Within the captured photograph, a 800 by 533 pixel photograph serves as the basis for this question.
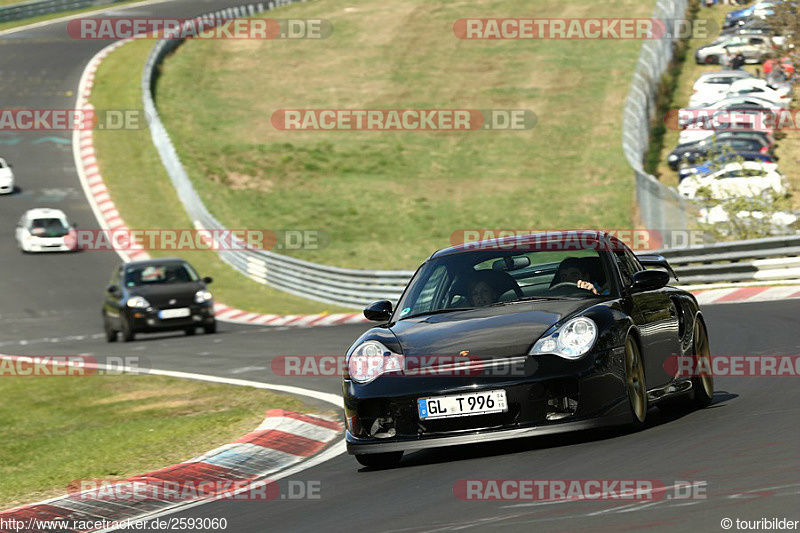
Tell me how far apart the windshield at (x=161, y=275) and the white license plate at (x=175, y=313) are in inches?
34.2

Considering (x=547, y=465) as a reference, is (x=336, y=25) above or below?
above

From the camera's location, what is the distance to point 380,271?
27.4 metres

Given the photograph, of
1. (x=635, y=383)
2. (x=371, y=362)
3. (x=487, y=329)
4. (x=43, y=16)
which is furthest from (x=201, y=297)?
(x=43, y=16)

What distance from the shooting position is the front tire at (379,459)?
832 cm

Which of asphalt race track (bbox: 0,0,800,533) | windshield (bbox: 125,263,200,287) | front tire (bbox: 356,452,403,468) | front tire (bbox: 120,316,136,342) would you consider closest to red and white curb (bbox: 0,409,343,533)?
asphalt race track (bbox: 0,0,800,533)

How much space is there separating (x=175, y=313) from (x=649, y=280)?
16266mm

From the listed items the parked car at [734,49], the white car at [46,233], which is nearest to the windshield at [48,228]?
the white car at [46,233]

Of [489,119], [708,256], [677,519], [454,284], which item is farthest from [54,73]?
[677,519]

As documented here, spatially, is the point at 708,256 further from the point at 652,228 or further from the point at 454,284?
the point at 454,284

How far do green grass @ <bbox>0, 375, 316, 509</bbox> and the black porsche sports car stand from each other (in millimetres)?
2186

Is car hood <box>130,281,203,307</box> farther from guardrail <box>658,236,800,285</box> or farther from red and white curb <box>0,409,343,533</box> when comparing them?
red and white curb <box>0,409,343,533</box>

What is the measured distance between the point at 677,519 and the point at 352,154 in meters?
41.4

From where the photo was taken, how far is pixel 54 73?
54.4 metres

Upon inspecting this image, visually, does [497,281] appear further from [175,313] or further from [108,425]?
[175,313]
